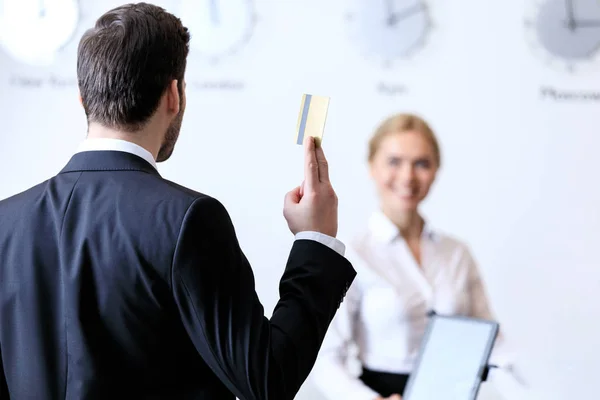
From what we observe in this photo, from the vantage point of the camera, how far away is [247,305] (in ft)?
3.01

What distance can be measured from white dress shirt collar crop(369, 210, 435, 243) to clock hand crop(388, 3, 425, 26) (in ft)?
2.26

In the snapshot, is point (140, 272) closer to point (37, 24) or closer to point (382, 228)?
point (382, 228)

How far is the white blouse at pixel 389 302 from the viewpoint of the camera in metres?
2.54

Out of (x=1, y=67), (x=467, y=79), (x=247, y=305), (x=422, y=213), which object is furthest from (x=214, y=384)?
(x=1, y=67)

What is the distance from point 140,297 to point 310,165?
30cm

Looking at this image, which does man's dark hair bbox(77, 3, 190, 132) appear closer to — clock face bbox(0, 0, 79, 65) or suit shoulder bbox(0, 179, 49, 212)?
suit shoulder bbox(0, 179, 49, 212)

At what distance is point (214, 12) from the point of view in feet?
8.81

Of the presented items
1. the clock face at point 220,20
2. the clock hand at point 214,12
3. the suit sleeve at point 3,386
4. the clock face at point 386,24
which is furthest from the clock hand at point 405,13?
the suit sleeve at point 3,386

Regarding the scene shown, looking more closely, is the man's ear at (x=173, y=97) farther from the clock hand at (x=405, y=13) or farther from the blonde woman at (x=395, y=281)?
the clock hand at (x=405, y=13)

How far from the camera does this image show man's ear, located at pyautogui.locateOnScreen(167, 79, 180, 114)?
1.05 m

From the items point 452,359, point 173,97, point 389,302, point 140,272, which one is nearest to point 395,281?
point 389,302

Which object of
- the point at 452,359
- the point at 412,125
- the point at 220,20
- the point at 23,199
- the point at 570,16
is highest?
the point at 570,16

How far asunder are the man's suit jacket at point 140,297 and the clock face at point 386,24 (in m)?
1.81

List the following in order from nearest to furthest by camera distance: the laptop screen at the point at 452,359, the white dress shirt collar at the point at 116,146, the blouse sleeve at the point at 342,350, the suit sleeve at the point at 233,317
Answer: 1. the suit sleeve at the point at 233,317
2. the white dress shirt collar at the point at 116,146
3. the laptop screen at the point at 452,359
4. the blouse sleeve at the point at 342,350
